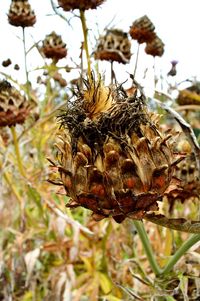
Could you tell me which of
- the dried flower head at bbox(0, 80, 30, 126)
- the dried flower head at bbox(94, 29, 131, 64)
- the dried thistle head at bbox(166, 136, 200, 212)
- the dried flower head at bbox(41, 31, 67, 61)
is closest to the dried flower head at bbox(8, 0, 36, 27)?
the dried flower head at bbox(41, 31, 67, 61)

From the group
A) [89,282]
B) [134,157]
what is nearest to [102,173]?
[134,157]

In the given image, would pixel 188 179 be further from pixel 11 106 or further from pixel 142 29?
pixel 142 29

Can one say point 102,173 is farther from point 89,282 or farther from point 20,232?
point 20,232

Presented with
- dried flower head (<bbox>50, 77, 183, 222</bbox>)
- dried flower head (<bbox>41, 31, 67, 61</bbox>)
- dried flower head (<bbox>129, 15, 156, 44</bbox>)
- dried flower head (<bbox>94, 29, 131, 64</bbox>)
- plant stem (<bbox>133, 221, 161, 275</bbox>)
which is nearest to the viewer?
dried flower head (<bbox>50, 77, 183, 222</bbox>)

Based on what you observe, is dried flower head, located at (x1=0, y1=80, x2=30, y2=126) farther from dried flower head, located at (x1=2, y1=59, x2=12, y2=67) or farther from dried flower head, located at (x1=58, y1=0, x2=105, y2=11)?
dried flower head, located at (x1=2, y1=59, x2=12, y2=67)

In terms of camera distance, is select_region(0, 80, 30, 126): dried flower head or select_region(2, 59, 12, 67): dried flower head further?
select_region(2, 59, 12, 67): dried flower head

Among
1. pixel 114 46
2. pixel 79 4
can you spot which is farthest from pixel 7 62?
pixel 79 4
